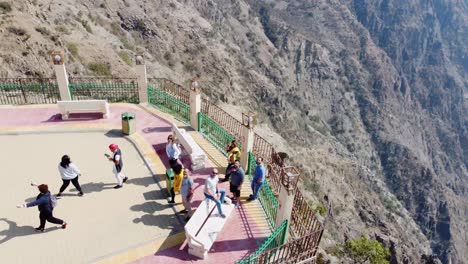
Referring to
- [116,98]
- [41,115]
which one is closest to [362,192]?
[116,98]

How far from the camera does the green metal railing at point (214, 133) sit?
1239 centimetres

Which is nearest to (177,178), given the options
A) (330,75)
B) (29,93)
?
(29,93)

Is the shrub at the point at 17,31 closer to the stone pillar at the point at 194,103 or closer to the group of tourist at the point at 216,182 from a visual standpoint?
the stone pillar at the point at 194,103

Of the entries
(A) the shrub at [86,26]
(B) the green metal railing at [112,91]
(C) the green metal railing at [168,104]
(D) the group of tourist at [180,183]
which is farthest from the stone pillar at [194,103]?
(A) the shrub at [86,26]

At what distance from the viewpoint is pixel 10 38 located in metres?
24.2

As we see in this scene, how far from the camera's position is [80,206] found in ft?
31.4

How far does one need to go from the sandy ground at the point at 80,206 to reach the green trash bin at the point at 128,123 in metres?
0.55

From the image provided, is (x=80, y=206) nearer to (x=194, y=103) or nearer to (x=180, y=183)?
(x=180, y=183)

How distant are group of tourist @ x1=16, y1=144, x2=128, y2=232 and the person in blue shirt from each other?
3618 mm

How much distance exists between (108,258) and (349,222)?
31.1 meters

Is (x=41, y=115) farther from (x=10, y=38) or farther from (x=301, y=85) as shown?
(x=301, y=85)

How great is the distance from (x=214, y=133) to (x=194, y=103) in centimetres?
131

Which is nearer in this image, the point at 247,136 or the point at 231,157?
the point at 231,157

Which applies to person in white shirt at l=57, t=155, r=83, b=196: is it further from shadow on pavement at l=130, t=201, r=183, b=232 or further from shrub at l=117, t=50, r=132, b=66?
shrub at l=117, t=50, r=132, b=66
